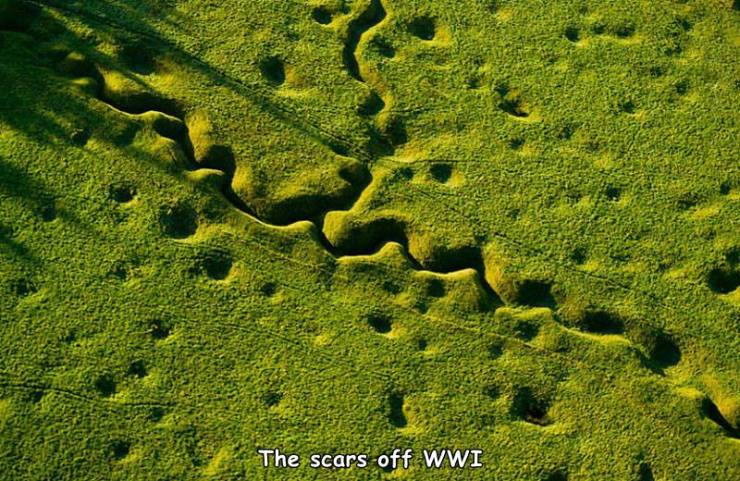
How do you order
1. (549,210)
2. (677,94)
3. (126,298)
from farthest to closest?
(677,94)
(549,210)
(126,298)

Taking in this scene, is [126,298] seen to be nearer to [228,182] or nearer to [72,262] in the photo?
[72,262]

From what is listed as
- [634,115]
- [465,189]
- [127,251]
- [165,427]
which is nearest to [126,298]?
[127,251]

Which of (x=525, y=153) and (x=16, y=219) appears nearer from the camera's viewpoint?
(x=16, y=219)

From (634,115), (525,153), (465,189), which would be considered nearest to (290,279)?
(465,189)

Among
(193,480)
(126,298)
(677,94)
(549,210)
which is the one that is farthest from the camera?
(677,94)

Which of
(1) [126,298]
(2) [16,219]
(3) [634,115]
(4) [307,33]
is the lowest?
(1) [126,298]

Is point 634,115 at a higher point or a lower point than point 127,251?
higher
